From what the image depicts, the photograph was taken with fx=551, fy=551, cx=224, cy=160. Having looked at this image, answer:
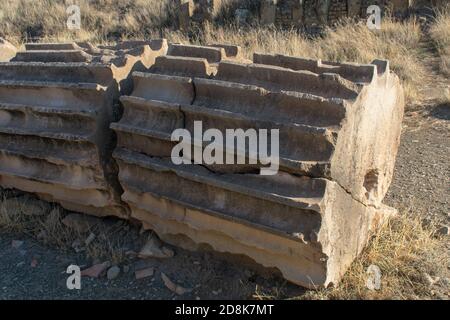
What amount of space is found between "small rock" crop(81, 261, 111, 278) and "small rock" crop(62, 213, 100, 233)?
0.43m

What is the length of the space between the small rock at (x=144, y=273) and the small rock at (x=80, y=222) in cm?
67

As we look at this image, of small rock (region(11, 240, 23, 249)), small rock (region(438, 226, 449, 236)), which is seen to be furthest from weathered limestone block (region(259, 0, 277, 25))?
small rock (region(11, 240, 23, 249))

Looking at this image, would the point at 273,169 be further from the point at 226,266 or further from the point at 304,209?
the point at 226,266

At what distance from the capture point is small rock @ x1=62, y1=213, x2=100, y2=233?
405 cm

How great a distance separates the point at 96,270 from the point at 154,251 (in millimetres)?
400

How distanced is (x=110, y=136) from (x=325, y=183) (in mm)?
1614

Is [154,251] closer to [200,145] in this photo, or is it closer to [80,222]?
[80,222]

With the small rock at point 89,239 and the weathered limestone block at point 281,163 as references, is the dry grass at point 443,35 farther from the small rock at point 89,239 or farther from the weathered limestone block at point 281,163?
the small rock at point 89,239

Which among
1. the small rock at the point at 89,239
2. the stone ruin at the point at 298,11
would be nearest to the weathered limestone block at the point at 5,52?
the small rock at the point at 89,239

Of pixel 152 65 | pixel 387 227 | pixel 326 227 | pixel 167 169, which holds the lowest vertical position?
pixel 387 227

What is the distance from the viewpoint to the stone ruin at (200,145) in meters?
2.98

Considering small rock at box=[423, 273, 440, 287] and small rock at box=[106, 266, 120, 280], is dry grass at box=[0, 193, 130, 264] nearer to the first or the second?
small rock at box=[106, 266, 120, 280]
